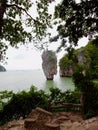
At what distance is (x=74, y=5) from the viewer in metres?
5.27

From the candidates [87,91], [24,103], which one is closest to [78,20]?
[87,91]

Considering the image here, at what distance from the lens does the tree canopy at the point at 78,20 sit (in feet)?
17.1

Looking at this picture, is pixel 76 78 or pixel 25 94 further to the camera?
pixel 25 94

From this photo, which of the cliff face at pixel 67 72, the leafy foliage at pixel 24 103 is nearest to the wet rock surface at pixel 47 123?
the leafy foliage at pixel 24 103

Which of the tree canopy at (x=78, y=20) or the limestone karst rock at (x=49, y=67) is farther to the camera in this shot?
the limestone karst rock at (x=49, y=67)

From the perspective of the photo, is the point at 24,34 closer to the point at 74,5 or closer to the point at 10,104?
the point at 10,104

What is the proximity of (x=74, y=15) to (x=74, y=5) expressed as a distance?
0.23 meters

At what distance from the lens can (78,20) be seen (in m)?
5.36

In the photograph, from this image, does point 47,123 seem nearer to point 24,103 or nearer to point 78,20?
point 24,103

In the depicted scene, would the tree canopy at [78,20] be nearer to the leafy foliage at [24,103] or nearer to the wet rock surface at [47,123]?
the wet rock surface at [47,123]

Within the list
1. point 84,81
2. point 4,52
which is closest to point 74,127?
point 84,81

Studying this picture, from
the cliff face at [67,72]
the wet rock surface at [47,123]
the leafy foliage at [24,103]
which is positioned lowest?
the wet rock surface at [47,123]

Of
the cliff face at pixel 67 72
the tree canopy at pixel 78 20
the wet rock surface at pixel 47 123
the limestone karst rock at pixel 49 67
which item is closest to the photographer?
the tree canopy at pixel 78 20

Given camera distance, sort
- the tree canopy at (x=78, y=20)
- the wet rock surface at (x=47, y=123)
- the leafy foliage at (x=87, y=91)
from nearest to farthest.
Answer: the tree canopy at (x=78, y=20) → the wet rock surface at (x=47, y=123) → the leafy foliage at (x=87, y=91)
